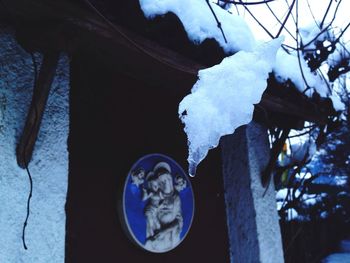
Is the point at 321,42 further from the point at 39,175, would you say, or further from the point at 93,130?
the point at 39,175

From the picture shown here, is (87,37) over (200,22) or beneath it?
beneath

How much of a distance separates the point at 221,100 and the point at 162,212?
144 cm

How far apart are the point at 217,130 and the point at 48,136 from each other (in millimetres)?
932

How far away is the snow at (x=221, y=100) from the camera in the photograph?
3.61 feet

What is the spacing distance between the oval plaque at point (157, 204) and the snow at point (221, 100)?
1.23 metres

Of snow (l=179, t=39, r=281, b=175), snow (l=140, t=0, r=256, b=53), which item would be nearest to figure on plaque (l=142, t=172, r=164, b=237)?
snow (l=140, t=0, r=256, b=53)

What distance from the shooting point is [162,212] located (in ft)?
7.98

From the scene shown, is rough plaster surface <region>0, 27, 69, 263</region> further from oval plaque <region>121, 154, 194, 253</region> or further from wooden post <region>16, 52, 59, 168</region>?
oval plaque <region>121, 154, 194, 253</region>

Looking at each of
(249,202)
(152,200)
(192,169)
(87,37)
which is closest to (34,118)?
(87,37)

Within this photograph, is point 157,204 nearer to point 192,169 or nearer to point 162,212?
point 162,212

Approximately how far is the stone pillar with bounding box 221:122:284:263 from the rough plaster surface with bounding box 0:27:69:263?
159 cm

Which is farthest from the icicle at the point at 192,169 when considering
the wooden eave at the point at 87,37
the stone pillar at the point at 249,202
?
the stone pillar at the point at 249,202

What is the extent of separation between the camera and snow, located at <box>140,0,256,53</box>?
155 cm

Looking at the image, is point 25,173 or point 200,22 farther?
point 200,22
